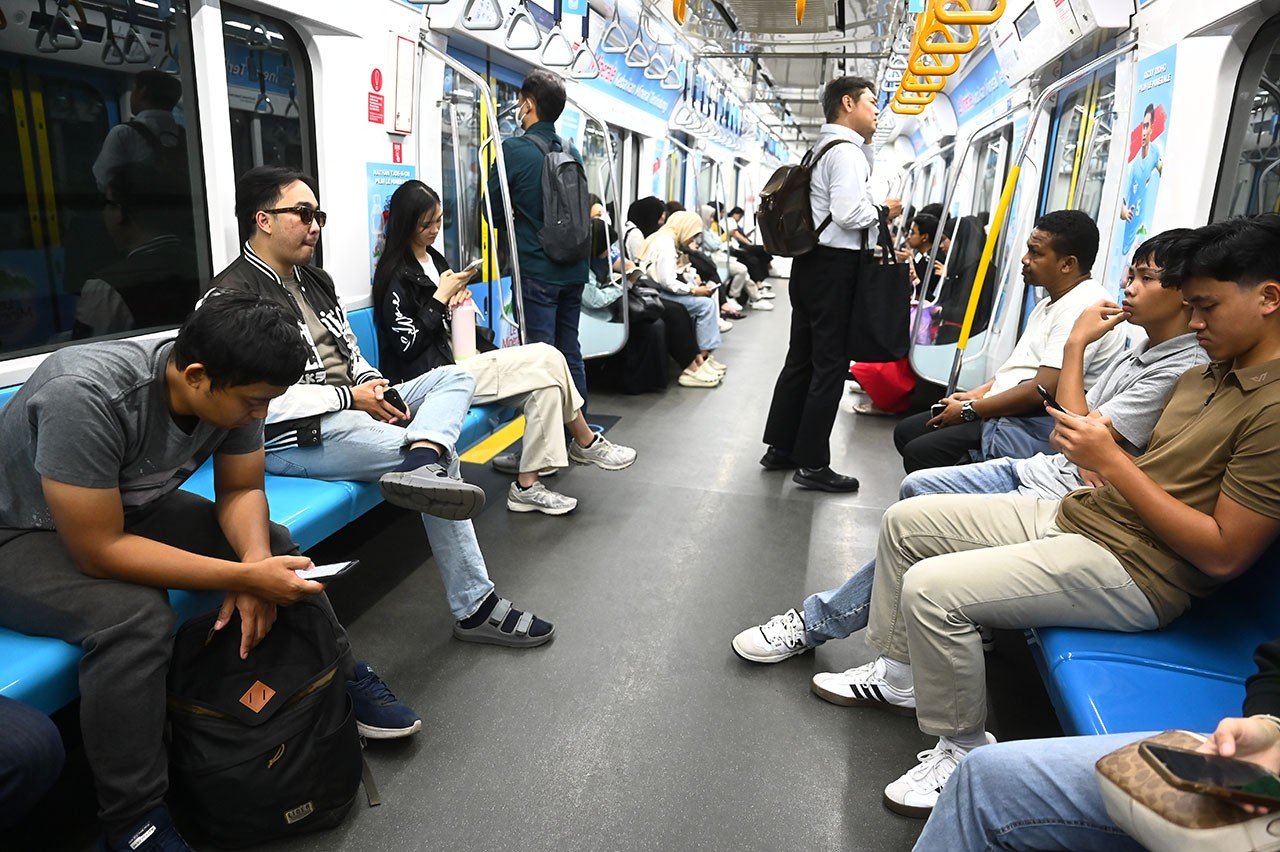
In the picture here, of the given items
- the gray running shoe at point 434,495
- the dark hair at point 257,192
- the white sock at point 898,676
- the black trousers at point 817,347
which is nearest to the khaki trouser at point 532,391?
the dark hair at point 257,192

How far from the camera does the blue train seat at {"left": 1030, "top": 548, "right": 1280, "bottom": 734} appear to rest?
5.53ft

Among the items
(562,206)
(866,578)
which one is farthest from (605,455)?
(866,578)

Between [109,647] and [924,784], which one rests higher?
[109,647]

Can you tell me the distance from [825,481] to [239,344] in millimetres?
3361

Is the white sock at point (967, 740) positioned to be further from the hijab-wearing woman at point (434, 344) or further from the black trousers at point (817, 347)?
the black trousers at point (817, 347)

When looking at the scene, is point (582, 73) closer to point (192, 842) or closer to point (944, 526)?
point (944, 526)

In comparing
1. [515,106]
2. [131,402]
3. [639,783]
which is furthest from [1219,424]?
[515,106]

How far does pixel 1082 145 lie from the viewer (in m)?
4.89

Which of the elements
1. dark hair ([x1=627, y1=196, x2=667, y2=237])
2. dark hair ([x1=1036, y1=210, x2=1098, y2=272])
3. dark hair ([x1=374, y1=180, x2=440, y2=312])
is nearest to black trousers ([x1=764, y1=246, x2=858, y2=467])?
dark hair ([x1=1036, y1=210, x2=1098, y2=272])

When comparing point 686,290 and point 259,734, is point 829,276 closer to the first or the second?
point 259,734

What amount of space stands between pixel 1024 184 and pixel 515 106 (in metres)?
3.58

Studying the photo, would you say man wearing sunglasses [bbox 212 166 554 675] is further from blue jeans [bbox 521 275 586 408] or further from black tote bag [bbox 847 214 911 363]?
black tote bag [bbox 847 214 911 363]

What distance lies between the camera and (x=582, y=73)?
6.00m

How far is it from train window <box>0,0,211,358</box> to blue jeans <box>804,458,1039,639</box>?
2.58 metres
